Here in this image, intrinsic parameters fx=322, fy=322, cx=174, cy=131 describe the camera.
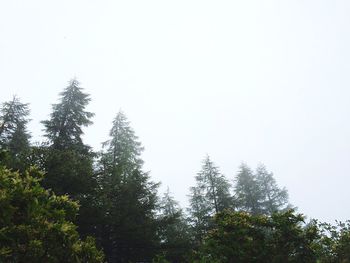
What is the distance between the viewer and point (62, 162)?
1705cm

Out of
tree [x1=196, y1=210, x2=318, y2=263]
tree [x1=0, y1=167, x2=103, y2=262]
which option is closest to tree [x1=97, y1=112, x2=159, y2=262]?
tree [x1=196, y1=210, x2=318, y2=263]

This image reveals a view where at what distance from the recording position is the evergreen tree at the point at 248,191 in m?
38.2

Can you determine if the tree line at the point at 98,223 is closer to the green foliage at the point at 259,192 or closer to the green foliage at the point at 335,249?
the green foliage at the point at 335,249

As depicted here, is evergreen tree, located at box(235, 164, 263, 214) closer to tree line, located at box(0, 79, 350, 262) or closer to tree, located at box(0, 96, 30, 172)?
tree line, located at box(0, 79, 350, 262)

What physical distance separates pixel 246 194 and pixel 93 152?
811 inches

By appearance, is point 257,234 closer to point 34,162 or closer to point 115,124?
point 34,162

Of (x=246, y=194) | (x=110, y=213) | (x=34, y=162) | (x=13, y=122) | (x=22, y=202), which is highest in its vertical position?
(x=13, y=122)

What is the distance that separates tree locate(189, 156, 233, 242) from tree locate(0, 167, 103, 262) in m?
19.3

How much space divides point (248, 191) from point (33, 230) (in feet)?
111

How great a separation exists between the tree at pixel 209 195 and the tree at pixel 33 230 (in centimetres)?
1925

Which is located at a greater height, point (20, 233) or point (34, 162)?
point (34, 162)

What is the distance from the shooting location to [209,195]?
30.3m

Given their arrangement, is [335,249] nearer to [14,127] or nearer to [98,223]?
[98,223]

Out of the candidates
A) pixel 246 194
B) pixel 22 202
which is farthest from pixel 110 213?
pixel 246 194
